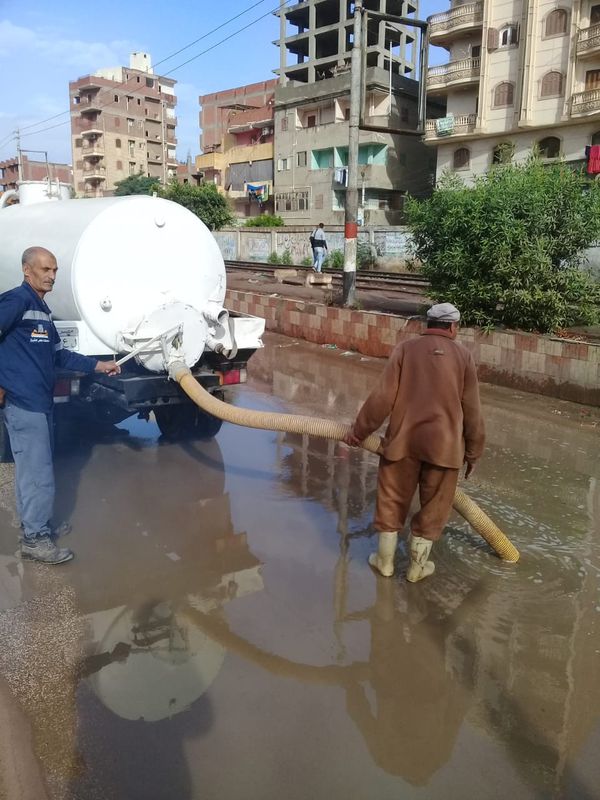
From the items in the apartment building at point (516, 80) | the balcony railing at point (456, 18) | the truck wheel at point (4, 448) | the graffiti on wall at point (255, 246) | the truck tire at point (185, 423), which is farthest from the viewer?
the balcony railing at point (456, 18)

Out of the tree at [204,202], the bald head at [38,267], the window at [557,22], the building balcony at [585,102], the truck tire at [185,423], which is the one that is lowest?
the truck tire at [185,423]

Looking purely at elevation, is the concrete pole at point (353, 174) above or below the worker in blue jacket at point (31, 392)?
above

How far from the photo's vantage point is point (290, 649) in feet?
11.2

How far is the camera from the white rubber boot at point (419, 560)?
4008 mm

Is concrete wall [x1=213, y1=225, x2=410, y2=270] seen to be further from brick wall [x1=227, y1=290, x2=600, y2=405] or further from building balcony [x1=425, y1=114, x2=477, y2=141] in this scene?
brick wall [x1=227, y1=290, x2=600, y2=405]

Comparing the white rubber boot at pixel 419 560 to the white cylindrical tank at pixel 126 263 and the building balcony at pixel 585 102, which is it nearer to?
the white cylindrical tank at pixel 126 263

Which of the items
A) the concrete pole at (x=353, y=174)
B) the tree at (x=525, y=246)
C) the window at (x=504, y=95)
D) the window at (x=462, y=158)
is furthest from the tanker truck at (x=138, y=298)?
the window at (x=462, y=158)

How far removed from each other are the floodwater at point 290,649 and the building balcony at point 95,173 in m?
78.9

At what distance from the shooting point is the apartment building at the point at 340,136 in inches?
1754

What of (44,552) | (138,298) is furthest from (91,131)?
(44,552)

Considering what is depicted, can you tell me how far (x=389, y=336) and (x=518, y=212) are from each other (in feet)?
9.45

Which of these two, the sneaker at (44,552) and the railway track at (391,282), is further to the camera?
the railway track at (391,282)

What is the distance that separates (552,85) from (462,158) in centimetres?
655

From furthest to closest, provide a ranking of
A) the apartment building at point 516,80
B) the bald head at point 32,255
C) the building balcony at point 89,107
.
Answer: the building balcony at point 89,107, the apartment building at point 516,80, the bald head at point 32,255
